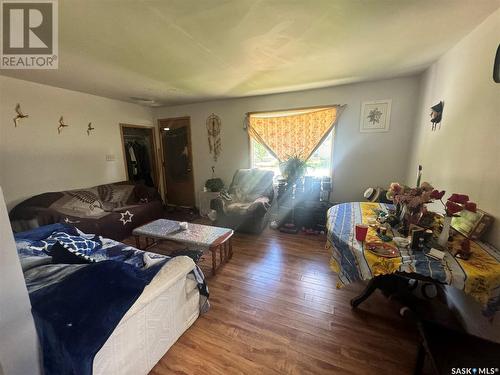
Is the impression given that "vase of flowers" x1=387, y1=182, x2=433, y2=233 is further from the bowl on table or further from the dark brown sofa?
the dark brown sofa

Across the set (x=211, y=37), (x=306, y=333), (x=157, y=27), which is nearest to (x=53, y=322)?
(x=306, y=333)

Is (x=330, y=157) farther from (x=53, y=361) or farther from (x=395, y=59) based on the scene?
(x=53, y=361)

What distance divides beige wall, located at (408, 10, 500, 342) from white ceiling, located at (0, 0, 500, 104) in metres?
0.18

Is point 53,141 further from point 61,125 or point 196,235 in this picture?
point 196,235

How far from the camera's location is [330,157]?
357 cm

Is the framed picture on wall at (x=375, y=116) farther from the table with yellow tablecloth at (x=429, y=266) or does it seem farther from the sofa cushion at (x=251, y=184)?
the table with yellow tablecloth at (x=429, y=266)

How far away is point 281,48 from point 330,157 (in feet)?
6.95

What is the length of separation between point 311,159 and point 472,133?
2199mm

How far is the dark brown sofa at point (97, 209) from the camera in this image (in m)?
2.58

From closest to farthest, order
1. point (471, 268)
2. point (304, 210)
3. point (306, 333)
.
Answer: point (471, 268)
point (306, 333)
point (304, 210)

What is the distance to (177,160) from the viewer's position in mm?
4773

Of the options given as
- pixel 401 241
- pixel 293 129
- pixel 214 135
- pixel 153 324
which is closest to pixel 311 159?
pixel 293 129

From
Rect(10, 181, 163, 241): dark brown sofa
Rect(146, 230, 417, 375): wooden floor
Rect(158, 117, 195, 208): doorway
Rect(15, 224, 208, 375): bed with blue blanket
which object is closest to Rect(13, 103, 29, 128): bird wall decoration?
Rect(10, 181, 163, 241): dark brown sofa

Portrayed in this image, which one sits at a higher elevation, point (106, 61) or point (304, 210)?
point (106, 61)
